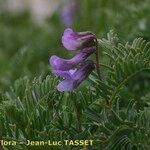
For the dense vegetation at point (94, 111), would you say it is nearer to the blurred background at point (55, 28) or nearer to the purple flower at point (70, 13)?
the blurred background at point (55, 28)

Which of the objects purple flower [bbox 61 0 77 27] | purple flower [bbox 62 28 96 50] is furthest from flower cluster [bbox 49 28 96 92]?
purple flower [bbox 61 0 77 27]

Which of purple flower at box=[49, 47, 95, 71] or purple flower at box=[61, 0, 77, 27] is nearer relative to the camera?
purple flower at box=[49, 47, 95, 71]

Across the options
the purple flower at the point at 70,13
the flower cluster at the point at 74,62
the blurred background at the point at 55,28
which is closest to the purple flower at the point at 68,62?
the flower cluster at the point at 74,62

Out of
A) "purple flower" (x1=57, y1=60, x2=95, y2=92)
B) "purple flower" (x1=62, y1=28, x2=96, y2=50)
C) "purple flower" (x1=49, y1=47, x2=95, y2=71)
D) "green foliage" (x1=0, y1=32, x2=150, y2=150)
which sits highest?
"purple flower" (x1=62, y1=28, x2=96, y2=50)

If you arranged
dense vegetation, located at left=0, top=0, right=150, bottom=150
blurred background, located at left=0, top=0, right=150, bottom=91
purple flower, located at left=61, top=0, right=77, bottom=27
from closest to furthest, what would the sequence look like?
dense vegetation, located at left=0, top=0, right=150, bottom=150, blurred background, located at left=0, top=0, right=150, bottom=91, purple flower, located at left=61, top=0, right=77, bottom=27

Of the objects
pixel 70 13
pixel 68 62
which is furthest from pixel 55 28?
pixel 68 62

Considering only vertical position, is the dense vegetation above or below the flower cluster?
below

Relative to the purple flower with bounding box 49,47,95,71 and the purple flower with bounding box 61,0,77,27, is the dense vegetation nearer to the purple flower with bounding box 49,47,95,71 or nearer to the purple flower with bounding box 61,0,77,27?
the purple flower with bounding box 49,47,95,71

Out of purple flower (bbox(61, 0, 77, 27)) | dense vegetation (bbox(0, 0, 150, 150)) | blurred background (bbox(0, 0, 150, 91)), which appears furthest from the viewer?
purple flower (bbox(61, 0, 77, 27))
